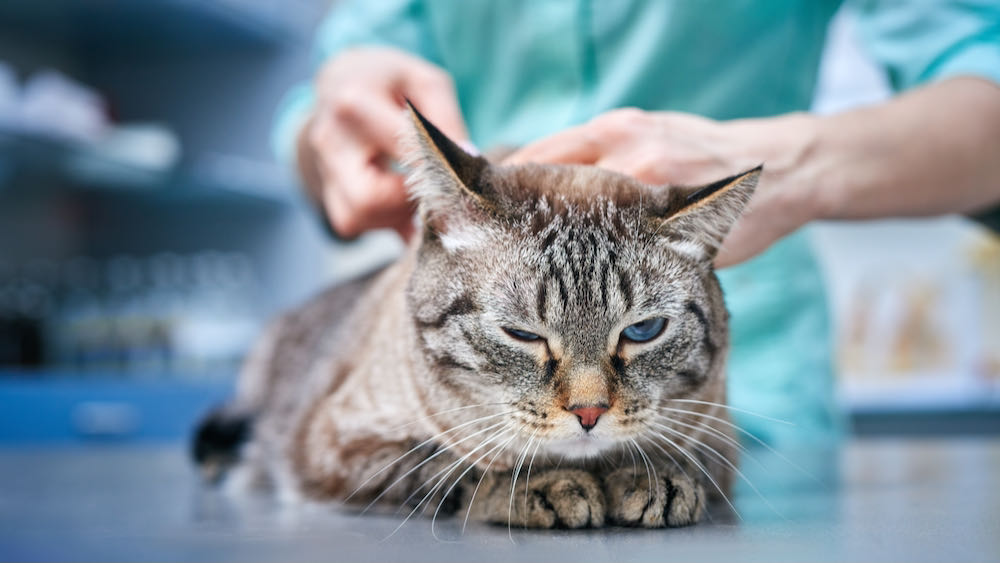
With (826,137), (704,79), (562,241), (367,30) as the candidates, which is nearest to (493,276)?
(562,241)

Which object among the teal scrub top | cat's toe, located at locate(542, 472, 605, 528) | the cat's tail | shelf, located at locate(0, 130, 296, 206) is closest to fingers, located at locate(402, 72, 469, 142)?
the teal scrub top

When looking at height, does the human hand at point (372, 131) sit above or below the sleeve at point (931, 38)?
below

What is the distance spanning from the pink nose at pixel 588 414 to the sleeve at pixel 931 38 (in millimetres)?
840

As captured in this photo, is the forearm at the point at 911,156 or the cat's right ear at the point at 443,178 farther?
the forearm at the point at 911,156

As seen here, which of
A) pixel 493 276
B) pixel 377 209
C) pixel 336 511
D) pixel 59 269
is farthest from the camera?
pixel 59 269

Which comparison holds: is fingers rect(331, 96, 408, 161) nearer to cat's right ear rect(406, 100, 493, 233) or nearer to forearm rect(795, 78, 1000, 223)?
cat's right ear rect(406, 100, 493, 233)

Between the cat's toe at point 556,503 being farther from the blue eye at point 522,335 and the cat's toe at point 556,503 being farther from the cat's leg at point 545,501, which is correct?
the blue eye at point 522,335

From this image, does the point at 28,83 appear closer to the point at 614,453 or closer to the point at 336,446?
the point at 336,446

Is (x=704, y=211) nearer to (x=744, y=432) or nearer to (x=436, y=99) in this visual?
(x=744, y=432)

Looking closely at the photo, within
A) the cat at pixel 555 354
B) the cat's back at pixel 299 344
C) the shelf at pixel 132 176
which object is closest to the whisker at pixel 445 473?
the cat at pixel 555 354

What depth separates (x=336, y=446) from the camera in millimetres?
1021

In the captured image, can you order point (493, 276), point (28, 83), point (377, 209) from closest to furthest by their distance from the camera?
point (493, 276)
point (377, 209)
point (28, 83)

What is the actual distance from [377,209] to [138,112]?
2.44 metres

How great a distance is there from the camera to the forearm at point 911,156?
3.26 ft
